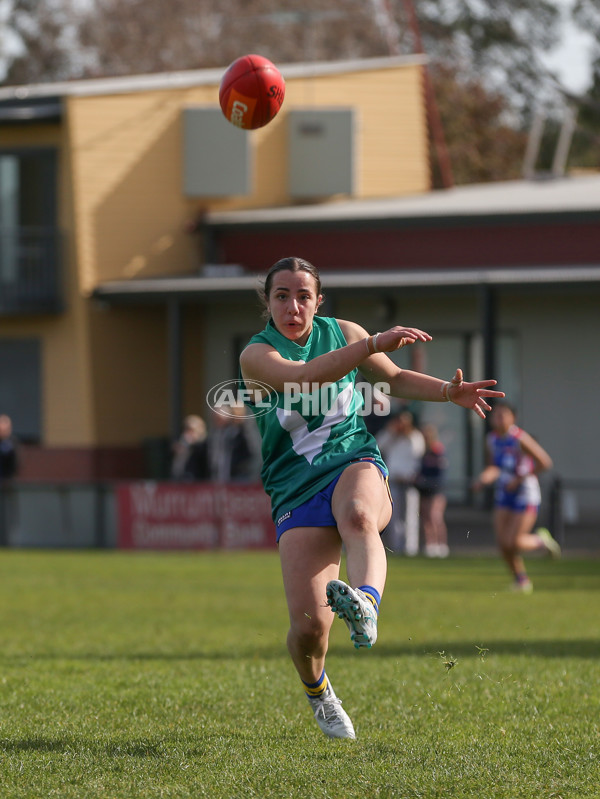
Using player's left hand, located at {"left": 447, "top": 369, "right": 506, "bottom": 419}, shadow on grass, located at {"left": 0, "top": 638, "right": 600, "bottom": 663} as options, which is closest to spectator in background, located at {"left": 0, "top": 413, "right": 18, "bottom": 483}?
shadow on grass, located at {"left": 0, "top": 638, "right": 600, "bottom": 663}

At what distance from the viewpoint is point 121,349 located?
1038 inches

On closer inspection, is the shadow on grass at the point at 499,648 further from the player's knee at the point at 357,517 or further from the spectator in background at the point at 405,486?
the spectator in background at the point at 405,486

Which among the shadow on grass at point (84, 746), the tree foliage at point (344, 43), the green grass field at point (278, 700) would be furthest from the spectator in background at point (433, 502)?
the tree foliage at point (344, 43)

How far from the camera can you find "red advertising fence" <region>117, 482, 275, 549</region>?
825 inches

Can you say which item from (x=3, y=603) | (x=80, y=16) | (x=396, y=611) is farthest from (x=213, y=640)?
(x=80, y=16)

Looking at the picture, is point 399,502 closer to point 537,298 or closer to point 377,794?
point 537,298

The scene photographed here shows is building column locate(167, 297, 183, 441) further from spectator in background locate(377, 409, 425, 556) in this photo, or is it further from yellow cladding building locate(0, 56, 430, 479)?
spectator in background locate(377, 409, 425, 556)

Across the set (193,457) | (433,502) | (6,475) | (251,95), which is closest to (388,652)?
(251,95)

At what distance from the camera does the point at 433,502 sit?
1984cm

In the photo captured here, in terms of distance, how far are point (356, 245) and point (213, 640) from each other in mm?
16105

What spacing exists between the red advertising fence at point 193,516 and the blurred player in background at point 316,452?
1430 centimetres

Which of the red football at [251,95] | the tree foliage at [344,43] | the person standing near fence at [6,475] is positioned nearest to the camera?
the red football at [251,95]

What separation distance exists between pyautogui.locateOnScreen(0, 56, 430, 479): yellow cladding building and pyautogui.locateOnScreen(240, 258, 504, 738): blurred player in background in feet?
64.5

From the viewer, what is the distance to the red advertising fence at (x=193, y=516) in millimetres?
20953
